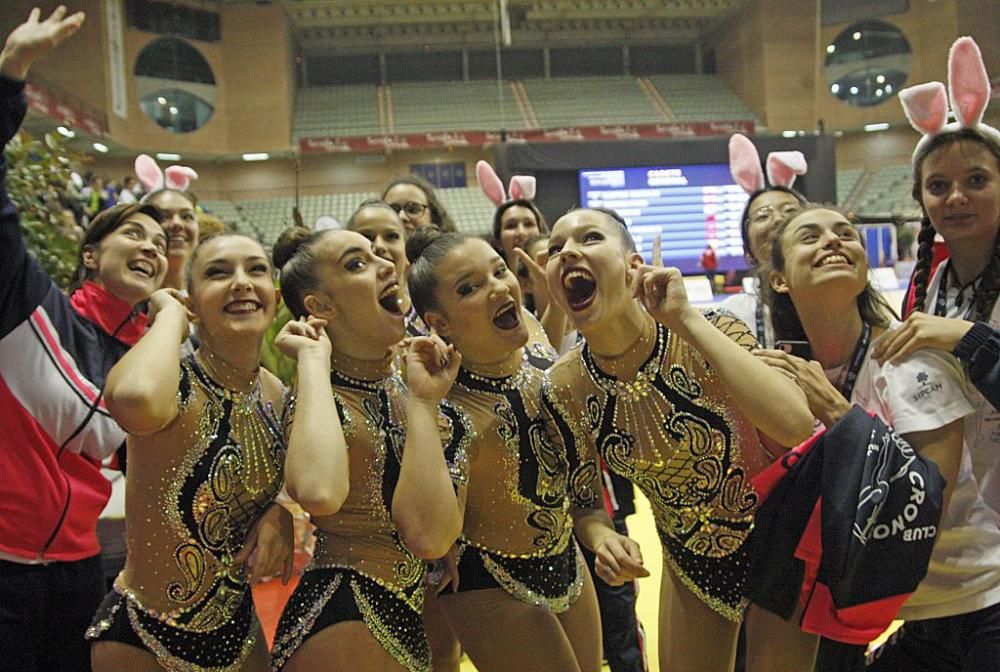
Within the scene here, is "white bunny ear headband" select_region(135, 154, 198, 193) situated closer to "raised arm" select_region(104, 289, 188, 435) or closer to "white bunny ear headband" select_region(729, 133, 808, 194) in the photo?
"raised arm" select_region(104, 289, 188, 435)

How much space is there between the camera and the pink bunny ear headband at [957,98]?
77.4 inches

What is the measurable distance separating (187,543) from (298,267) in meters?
0.69

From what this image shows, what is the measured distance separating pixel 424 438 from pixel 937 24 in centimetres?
1295

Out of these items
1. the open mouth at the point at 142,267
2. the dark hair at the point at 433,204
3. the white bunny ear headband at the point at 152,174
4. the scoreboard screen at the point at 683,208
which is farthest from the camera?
the scoreboard screen at the point at 683,208

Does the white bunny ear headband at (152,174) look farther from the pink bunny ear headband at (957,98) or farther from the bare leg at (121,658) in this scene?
the pink bunny ear headband at (957,98)

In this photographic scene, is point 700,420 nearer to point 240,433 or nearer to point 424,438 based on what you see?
point 424,438

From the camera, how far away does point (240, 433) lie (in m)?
1.78

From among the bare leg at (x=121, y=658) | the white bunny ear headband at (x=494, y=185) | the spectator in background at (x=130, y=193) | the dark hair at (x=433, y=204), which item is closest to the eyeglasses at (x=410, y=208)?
the dark hair at (x=433, y=204)

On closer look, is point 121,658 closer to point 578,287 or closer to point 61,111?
point 578,287

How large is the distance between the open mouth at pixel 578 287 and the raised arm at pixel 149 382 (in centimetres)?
89

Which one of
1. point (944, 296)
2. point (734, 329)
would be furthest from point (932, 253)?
point (734, 329)

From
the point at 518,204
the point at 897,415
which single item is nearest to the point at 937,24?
the point at 518,204

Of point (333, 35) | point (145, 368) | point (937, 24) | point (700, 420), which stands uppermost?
point (333, 35)

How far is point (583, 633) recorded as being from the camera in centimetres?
196
